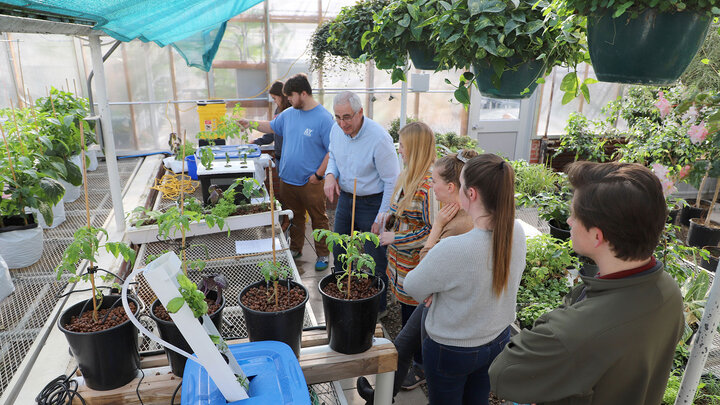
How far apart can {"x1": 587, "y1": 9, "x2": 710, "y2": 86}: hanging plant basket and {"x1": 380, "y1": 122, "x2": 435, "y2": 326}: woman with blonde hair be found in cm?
124

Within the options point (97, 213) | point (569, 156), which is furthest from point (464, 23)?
point (569, 156)

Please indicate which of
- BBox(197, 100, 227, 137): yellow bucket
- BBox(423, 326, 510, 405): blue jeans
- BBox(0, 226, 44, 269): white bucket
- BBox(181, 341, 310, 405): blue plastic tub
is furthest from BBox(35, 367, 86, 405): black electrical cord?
BBox(197, 100, 227, 137): yellow bucket

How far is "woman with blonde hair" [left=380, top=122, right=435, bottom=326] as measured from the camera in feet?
8.01

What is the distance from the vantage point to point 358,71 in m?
5.87

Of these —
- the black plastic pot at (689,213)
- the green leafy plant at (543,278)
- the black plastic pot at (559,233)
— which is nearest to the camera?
the green leafy plant at (543,278)

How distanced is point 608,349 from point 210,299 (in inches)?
49.8

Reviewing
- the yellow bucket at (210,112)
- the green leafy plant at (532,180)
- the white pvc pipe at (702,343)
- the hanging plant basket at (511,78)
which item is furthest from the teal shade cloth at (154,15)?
the green leafy plant at (532,180)

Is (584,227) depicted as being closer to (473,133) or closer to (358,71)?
(358,71)

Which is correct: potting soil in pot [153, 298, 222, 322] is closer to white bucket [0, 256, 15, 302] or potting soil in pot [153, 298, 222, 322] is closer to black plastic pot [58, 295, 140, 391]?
black plastic pot [58, 295, 140, 391]

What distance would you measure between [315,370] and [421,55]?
59.3 inches

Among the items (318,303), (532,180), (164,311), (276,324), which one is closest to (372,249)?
(318,303)

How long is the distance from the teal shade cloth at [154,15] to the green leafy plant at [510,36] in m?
1.25

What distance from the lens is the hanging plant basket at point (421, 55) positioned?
2160 millimetres

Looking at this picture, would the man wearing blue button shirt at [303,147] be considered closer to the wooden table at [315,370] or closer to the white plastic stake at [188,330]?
the wooden table at [315,370]
